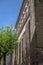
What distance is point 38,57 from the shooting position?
2522cm

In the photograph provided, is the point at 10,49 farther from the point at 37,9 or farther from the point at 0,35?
the point at 37,9

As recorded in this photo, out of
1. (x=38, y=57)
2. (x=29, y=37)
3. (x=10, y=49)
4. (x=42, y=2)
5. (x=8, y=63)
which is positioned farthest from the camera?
(x=8, y=63)

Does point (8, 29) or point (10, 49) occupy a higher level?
point (8, 29)

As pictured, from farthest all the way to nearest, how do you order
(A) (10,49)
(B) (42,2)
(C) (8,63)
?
(C) (8,63) → (A) (10,49) → (B) (42,2)

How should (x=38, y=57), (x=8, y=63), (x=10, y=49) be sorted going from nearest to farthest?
(x=38, y=57) → (x=10, y=49) → (x=8, y=63)

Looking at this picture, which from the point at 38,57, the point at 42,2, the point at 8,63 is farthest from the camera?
the point at 8,63

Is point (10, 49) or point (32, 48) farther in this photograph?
point (10, 49)

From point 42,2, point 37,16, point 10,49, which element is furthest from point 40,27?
point 10,49

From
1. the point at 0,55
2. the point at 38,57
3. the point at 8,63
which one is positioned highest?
the point at 38,57

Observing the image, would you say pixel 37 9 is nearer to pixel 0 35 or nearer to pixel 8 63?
pixel 0 35

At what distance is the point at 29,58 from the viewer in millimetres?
27672

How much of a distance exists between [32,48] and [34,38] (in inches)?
50.5

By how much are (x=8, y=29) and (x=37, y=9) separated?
41.2ft

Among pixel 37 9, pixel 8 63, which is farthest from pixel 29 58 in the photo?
pixel 8 63
